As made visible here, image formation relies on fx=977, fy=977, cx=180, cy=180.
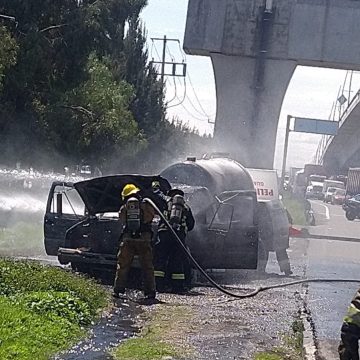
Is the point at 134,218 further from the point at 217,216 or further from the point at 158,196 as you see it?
the point at 217,216

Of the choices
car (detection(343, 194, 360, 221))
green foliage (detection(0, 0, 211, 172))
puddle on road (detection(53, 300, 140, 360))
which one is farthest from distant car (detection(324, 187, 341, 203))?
puddle on road (detection(53, 300, 140, 360))

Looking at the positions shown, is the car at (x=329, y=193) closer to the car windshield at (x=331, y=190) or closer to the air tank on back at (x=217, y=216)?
the car windshield at (x=331, y=190)

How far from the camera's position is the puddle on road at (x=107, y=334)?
862 centimetres

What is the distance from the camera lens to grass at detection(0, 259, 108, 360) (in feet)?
27.2

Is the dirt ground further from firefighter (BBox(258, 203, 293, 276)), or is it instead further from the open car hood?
firefighter (BBox(258, 203, 293, 276))

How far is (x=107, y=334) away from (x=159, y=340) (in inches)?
23.1

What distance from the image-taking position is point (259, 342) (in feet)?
33.4

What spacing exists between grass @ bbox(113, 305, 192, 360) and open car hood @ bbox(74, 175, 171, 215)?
3446 millimetres

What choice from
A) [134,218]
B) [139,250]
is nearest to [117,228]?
[139,250]

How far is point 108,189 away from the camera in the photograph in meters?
15.4

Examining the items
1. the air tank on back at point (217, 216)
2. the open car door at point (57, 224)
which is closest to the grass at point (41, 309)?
the air tank on back at point (217, 216)

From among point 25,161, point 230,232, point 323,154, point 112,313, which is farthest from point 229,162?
point 323,154

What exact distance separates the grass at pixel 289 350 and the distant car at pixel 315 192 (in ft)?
236

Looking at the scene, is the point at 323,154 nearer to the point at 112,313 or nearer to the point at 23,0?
the point at 23,0
